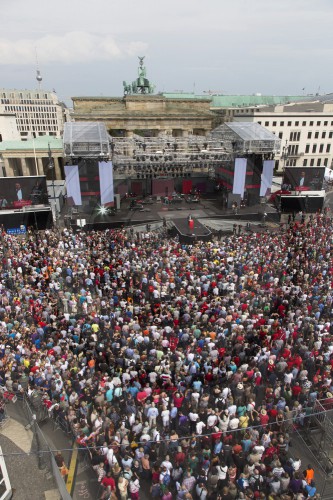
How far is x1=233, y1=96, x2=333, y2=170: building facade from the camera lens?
49781 mm

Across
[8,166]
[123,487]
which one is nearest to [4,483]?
[123,487]

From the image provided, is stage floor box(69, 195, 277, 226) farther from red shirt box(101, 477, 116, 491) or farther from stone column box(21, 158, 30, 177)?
red shirt box(101, 477, 116, 491)

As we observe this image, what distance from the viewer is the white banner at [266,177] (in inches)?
1169

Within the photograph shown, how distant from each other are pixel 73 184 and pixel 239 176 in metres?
14.0

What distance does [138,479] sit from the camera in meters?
6.87

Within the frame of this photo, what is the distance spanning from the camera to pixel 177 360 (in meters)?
9.73

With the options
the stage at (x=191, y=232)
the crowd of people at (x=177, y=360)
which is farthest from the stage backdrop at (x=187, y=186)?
the crowd of people at (x=177, y=360)

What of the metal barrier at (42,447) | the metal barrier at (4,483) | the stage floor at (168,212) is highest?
the metal barrier at (4,483)

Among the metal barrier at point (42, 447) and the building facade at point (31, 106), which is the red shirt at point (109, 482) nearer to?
the metal barrier at point (42, 447)

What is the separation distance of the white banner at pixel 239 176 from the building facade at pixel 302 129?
22644 millimetres

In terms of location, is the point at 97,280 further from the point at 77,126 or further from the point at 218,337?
the point at 77,126

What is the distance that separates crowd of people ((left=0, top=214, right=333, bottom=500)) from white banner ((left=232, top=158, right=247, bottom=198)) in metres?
13.3

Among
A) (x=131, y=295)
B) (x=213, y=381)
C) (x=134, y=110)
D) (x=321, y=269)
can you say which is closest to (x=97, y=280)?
(x=131, y=295)

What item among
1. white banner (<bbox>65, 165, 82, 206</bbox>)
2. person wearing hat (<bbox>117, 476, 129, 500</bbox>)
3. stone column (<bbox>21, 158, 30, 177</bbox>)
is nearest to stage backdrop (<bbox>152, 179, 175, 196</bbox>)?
white banner (<bbox>65, 165, 82, 206</bbox>)
